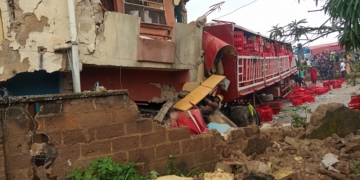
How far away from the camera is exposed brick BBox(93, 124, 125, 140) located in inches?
137

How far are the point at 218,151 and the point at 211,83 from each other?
154 inches

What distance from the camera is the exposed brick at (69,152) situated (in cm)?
326

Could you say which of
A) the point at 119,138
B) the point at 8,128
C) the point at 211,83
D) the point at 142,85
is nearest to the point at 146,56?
the point at 142,85

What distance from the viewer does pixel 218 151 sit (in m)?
4.68

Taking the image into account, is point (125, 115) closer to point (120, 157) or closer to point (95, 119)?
point (95, 119)

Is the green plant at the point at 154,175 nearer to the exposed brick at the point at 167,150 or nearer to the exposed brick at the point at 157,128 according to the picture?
the exposed brick at the point at 167,150

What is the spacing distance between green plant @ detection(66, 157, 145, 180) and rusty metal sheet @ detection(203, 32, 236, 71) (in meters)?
5.56

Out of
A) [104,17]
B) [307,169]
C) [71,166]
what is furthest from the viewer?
[104,17]

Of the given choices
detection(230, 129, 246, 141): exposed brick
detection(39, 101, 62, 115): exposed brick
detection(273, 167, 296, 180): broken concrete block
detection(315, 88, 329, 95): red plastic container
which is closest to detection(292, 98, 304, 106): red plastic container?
detection(315, 88, 329, 95): red plastic container

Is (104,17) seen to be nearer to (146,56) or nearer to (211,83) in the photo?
→ (146,56)

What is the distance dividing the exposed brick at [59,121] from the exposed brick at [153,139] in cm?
82

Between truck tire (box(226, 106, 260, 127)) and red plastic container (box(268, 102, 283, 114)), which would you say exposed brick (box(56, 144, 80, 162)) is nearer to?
truck tire (box(226, 106, 260, 127))

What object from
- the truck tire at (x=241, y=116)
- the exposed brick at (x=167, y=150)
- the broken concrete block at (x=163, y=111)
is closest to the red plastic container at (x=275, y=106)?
the truck tire at (x=241, y=116)

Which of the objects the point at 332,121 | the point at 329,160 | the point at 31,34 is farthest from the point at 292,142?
the point at 31,34
